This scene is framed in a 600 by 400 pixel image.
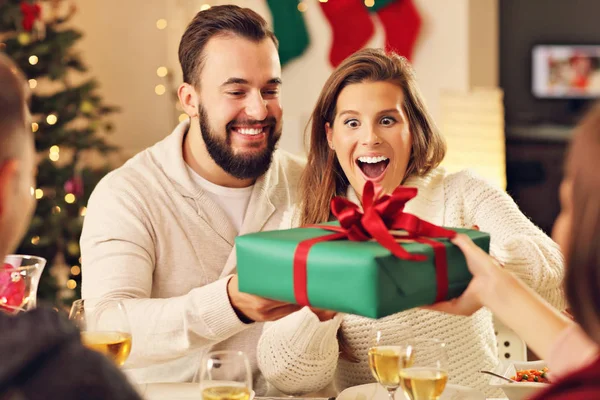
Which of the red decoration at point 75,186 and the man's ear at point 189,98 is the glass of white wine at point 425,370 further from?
the red decoration at point 75,186

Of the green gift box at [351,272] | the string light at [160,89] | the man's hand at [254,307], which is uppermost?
the string light at [160,89]

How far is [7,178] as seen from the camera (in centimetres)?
109

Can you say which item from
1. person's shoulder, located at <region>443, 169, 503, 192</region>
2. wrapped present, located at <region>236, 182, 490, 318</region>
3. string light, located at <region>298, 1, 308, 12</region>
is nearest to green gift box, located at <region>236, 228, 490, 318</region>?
wrapped present, located at <region>236, 182, 490, 318</region>

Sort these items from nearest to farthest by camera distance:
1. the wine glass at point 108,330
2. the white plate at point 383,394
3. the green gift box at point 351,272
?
1. the green gift box at point 351,272
2. the wine glass at point 108,330
3. the white plate at point 383,394

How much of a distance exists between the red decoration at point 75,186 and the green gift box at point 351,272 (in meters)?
3.49

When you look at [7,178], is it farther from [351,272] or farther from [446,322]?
[446,322]

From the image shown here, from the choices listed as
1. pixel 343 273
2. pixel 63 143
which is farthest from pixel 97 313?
pixel 63 143

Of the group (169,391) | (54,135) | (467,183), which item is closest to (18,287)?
(169,391)

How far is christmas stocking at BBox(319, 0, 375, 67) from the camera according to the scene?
16.4ft

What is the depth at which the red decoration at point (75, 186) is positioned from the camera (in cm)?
493

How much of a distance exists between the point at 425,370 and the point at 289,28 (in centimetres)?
382

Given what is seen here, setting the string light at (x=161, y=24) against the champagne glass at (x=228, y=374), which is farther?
the string light at (x=161, y=24)

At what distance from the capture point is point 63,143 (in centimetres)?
491

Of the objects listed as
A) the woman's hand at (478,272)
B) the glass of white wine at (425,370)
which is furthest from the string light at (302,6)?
the glass of white wine at (425,370)
